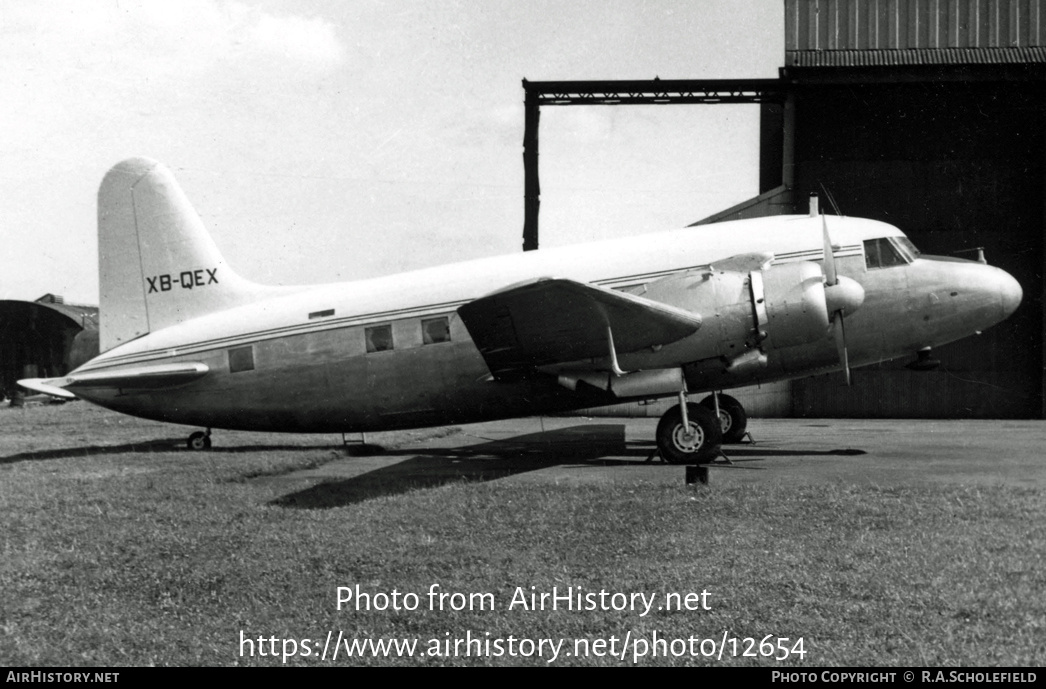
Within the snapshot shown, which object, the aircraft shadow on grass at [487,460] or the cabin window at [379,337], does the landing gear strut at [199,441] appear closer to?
the aircraft shadow on grass at [487,460]

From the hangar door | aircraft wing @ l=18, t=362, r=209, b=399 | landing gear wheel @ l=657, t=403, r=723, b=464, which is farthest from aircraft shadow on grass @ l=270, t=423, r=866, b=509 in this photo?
the hangar door

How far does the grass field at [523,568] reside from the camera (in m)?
4.77

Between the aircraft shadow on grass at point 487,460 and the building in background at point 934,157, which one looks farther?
the building in background at point 934,157

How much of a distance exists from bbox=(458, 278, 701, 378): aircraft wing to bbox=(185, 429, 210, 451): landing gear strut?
6.29m

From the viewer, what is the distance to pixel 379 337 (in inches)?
514

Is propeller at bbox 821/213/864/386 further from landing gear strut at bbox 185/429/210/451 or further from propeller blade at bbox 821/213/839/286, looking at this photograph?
landing gear strut at bbox 185/429/210/451

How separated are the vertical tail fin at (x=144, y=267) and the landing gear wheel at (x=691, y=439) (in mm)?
7025

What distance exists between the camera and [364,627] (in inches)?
201

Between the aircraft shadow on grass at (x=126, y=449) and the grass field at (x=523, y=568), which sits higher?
the grass field at (x=523, y=568)

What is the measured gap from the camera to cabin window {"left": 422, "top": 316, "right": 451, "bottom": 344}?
42.4 ft

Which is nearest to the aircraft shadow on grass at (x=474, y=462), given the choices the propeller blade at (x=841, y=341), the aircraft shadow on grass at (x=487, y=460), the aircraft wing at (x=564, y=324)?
the aircraft shadow on grass at (x=487, y=460)

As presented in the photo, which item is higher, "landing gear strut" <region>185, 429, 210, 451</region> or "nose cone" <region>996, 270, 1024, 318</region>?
"nose cone" <region>996, 270, 1024, 318</region>

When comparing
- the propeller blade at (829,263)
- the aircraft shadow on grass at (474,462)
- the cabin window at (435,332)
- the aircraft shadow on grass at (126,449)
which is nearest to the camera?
the aircraft shadow on grass at (474,462)

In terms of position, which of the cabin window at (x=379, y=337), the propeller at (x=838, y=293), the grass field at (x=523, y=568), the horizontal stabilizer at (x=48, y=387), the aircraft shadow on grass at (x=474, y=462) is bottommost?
the aircraft shadow on grass at (x=474, y=462)
